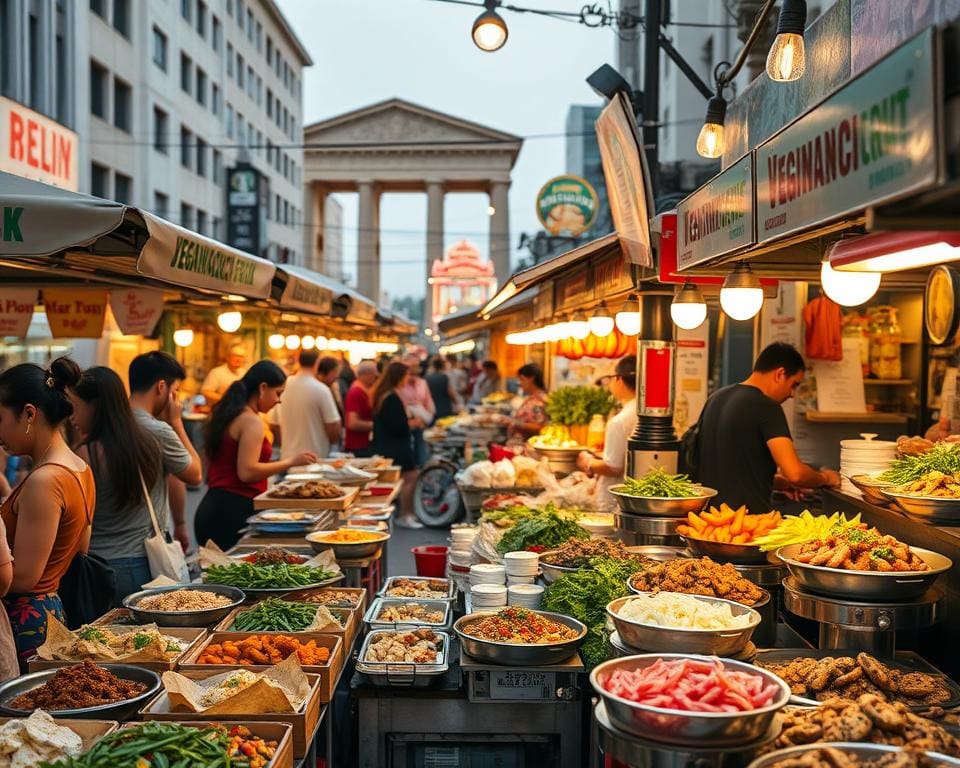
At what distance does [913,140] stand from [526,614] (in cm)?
314

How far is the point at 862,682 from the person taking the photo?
12.0ft

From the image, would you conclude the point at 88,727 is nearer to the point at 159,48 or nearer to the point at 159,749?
the point at 159,749

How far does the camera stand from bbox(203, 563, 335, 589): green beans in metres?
5.65

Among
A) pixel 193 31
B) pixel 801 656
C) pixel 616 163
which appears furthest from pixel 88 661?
pixel 193 31

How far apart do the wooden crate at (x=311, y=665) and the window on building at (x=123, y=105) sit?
30.7 metres

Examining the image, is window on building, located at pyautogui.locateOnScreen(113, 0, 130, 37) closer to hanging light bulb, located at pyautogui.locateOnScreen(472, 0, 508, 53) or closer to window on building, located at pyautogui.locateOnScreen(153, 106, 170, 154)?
window on building, located at pyautogui.locateOnScreen(153, 106, 170, 154)

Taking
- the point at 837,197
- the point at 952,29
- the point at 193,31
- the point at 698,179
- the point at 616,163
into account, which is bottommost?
the point at 837,197

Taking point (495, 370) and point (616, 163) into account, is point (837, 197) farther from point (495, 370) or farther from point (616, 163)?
point (495, 370)

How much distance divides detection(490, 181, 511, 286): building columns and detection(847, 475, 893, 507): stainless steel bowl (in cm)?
6203

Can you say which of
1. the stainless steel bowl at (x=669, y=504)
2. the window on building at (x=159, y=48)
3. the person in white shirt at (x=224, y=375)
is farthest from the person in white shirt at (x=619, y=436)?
the window on building at (x=159, y=48)

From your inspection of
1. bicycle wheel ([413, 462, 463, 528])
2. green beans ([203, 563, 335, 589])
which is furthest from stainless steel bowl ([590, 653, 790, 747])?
bicycle wheel ([413, 462, 463, 528])

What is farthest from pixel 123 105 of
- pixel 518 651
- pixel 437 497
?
pixel 518 651

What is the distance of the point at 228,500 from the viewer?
7.94 metres

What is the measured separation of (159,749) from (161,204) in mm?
35584
